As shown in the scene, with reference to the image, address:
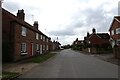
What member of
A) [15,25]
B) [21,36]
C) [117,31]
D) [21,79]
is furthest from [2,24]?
[117,31]

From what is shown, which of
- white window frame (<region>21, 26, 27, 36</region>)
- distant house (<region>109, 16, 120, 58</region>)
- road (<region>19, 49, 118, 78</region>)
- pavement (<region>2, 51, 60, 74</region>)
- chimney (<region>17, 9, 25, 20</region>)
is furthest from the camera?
distant house (<region>109, 16, 120, 58</region>)

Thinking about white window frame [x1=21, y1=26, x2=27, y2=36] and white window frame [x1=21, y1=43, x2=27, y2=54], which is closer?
white window frame [x1=21, y1=43, x2=27, y2=54]

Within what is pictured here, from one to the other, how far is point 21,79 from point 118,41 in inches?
1876

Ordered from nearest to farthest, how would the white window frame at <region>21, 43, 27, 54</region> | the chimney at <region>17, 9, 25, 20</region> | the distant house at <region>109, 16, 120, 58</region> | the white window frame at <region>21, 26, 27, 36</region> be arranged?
the white window frame at <region>21, 43, 27, 54</region>
the white window frame at <region>21, 26, 27, 36</region>
the chimney at <region>17, 9, 25, 20</region>
the distant house at <region>109, 16, 120, 58</region>

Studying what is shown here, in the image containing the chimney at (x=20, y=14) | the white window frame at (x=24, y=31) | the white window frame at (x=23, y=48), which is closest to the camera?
the white window frame at (x=23, y=48)

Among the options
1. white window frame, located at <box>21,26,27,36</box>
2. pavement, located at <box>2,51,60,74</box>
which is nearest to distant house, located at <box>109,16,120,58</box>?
white window frame, located at <box>21,26,27,36</box>

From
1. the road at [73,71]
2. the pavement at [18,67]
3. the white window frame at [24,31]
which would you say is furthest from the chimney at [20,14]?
the road at [73,71]

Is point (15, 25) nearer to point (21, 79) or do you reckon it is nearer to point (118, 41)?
point (21, 79)

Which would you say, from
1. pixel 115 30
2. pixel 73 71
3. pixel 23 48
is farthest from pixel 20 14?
pixel 115 30

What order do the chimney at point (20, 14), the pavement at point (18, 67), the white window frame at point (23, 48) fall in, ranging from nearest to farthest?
the pavement at point (18, 67), the white window frame at point (23, 48), the chimney at point (20, 14)

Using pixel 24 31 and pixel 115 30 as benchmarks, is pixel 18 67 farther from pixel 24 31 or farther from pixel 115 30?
pixel 115 30

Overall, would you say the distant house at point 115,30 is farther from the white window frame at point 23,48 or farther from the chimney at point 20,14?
the white window frame at point 23,48

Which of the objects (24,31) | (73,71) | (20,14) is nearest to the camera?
(73,71)

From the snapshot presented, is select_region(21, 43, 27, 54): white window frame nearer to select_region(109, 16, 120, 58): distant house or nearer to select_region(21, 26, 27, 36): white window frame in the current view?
select_region(21, 26, 27, 36): white window frame
